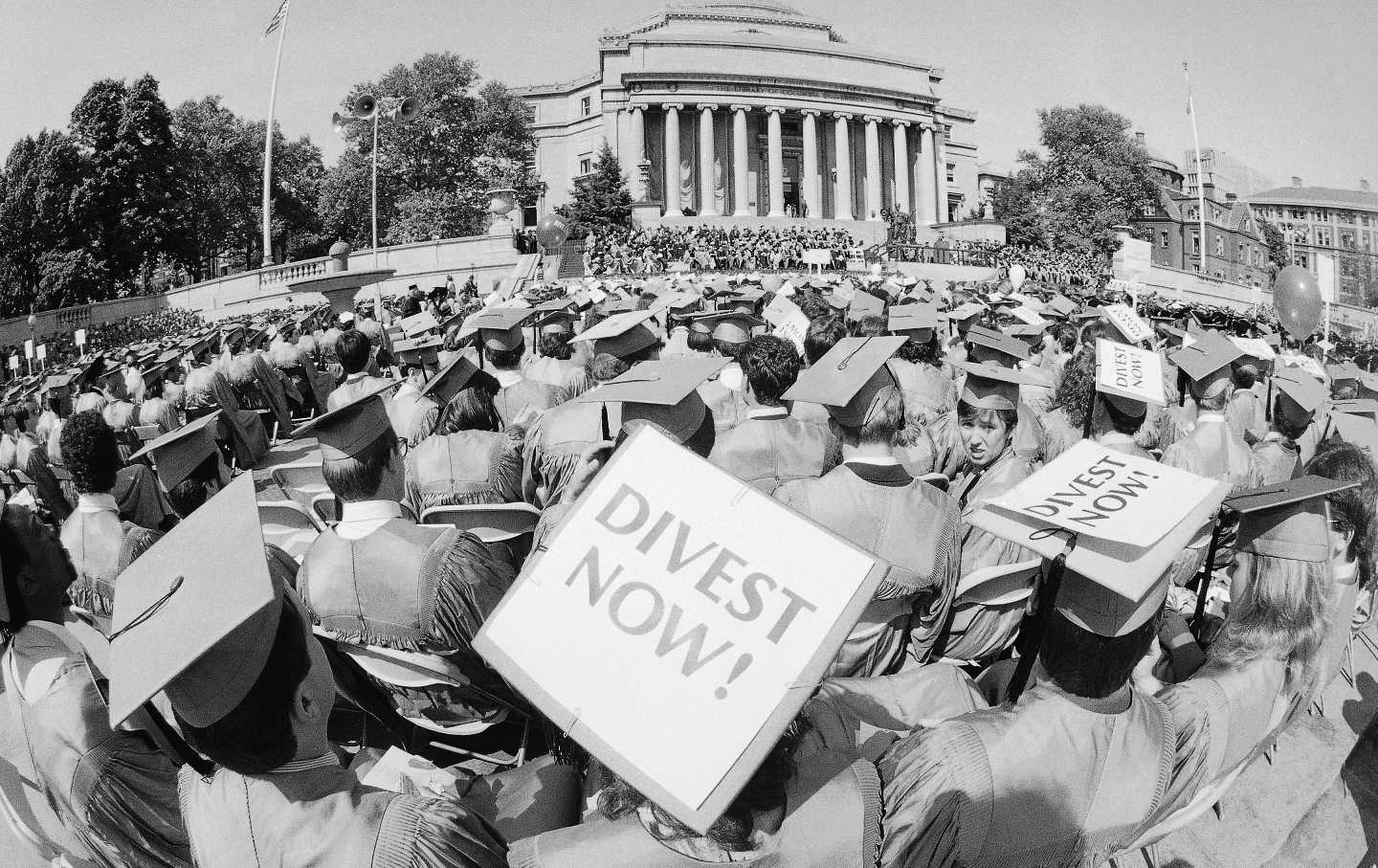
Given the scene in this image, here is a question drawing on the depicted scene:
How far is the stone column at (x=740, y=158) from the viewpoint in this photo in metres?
64.9

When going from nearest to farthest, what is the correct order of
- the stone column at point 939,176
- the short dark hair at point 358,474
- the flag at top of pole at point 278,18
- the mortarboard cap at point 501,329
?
the short dark hair at point 358,474 < the mortarboard cap at point 501,329 < the flag at top of pole at point 278,18 < the stone column at point 939,176

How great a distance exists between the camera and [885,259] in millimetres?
42688

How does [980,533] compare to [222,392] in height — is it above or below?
below

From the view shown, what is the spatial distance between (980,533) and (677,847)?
2451 mm

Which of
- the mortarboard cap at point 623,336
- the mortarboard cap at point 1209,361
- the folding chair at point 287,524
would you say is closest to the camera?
the folding chair at point 287,524

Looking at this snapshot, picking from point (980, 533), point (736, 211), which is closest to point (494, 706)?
point (980, 533)

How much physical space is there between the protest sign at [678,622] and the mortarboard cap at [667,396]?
2.19 m

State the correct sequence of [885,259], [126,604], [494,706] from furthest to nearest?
[885,259] < [494,706] < [126,604]

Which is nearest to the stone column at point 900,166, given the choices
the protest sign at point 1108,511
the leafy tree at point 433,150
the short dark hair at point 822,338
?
the leafy tree at point 433,150

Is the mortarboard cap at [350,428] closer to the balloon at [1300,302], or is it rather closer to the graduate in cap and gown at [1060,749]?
the graduate in cap and gown at [1060,749]

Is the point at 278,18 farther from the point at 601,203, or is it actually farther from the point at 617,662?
the point at 617,662

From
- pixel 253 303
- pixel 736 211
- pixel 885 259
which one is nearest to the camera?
pixel 253 303

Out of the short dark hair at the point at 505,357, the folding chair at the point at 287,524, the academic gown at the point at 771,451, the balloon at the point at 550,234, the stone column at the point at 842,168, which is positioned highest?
the stone column at the point at 842,168

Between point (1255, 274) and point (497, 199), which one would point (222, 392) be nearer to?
point (497, 199)
